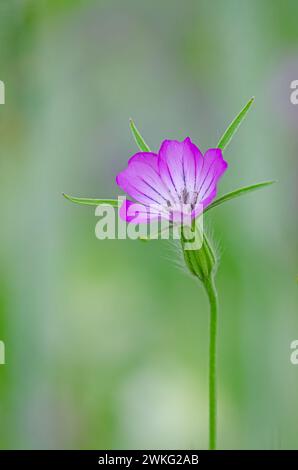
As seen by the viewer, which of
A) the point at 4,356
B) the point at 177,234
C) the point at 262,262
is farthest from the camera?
the point at 262,262

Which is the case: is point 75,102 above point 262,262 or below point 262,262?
above

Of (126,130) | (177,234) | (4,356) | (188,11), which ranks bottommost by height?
(4,356)

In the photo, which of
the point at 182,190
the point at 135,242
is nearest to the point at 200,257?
the point at 182,190

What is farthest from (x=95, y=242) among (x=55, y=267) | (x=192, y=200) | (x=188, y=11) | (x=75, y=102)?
(x=192, y=200)

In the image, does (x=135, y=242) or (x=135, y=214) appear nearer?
(x=135, y=214)

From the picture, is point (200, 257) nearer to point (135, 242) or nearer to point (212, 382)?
point (212, 382)

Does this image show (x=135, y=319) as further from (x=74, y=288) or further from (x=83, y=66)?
(x=83, y=66)

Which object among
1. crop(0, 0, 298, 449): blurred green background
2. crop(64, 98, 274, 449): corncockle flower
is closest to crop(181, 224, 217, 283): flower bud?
crop(64, 98, 274, 449): corncockle flower
